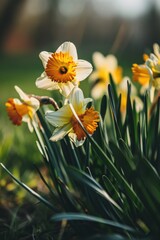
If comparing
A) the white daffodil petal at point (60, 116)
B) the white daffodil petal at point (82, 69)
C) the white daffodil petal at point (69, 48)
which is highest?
the white daffodil petal at point (69, 48)

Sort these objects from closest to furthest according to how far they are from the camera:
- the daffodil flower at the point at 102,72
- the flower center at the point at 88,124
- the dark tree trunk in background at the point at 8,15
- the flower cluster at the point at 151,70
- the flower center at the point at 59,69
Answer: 1. the flower center at the point at 88,124
2. the flower center at the point at 59,69
3. the flower cluster at the point at 151,70
4. the daffodil flower at the point at 102,72
5. the dark tree trunk in background at the point at 8,15

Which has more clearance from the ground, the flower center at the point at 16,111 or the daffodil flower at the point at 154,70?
the flower center at the point at 16,111

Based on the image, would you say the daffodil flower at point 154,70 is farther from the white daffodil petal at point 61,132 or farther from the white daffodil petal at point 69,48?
the white daffodil petal at point 61,132

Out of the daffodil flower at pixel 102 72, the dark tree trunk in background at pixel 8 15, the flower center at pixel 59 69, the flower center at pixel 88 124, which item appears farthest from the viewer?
the dark tree trunk in background at pixel 8 15

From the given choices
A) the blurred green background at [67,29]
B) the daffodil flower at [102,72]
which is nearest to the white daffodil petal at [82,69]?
the daffodil flower at [102,72]

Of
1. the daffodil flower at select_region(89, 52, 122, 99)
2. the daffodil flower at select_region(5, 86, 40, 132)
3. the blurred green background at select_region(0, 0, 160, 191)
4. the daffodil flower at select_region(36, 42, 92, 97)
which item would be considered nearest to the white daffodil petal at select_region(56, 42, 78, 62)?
the daffodil flower at select_region(36, 42, 92, 97)

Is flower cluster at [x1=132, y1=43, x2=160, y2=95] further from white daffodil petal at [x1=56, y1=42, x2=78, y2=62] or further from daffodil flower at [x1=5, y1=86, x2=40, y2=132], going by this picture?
daffodil flower at [x1=5, y1=86, x2=40, y2=132]

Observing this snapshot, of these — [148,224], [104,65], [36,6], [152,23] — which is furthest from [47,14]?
[148,224]
